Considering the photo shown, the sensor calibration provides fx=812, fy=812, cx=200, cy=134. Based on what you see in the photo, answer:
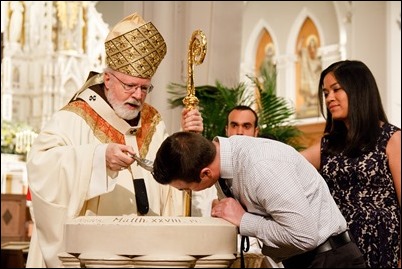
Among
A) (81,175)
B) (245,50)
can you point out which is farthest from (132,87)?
(245,50)

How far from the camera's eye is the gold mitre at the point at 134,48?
4254 mm

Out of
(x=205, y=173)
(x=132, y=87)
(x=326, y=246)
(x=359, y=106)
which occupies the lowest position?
(x=326, y=246)

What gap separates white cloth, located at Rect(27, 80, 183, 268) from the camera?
3.86 m

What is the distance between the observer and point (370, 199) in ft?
12.3

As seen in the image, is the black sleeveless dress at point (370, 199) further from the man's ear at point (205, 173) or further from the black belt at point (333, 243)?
the man's ear at point (205, 173)

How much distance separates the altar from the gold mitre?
1946 millimetres

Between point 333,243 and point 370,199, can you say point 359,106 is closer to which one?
point 370,199

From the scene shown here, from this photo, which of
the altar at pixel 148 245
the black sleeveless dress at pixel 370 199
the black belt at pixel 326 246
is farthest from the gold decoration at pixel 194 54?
the altar at pixel 148 245

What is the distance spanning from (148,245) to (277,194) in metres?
0.61

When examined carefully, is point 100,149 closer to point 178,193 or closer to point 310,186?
point 178,193

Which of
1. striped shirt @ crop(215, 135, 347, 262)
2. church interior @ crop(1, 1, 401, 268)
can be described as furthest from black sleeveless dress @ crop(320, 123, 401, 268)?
church interior @ crop(1, 1, 401, 268)

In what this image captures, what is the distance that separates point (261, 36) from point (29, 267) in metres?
16.7

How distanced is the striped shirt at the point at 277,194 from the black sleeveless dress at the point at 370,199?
0.76 meters

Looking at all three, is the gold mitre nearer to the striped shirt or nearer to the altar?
the striped shirt
